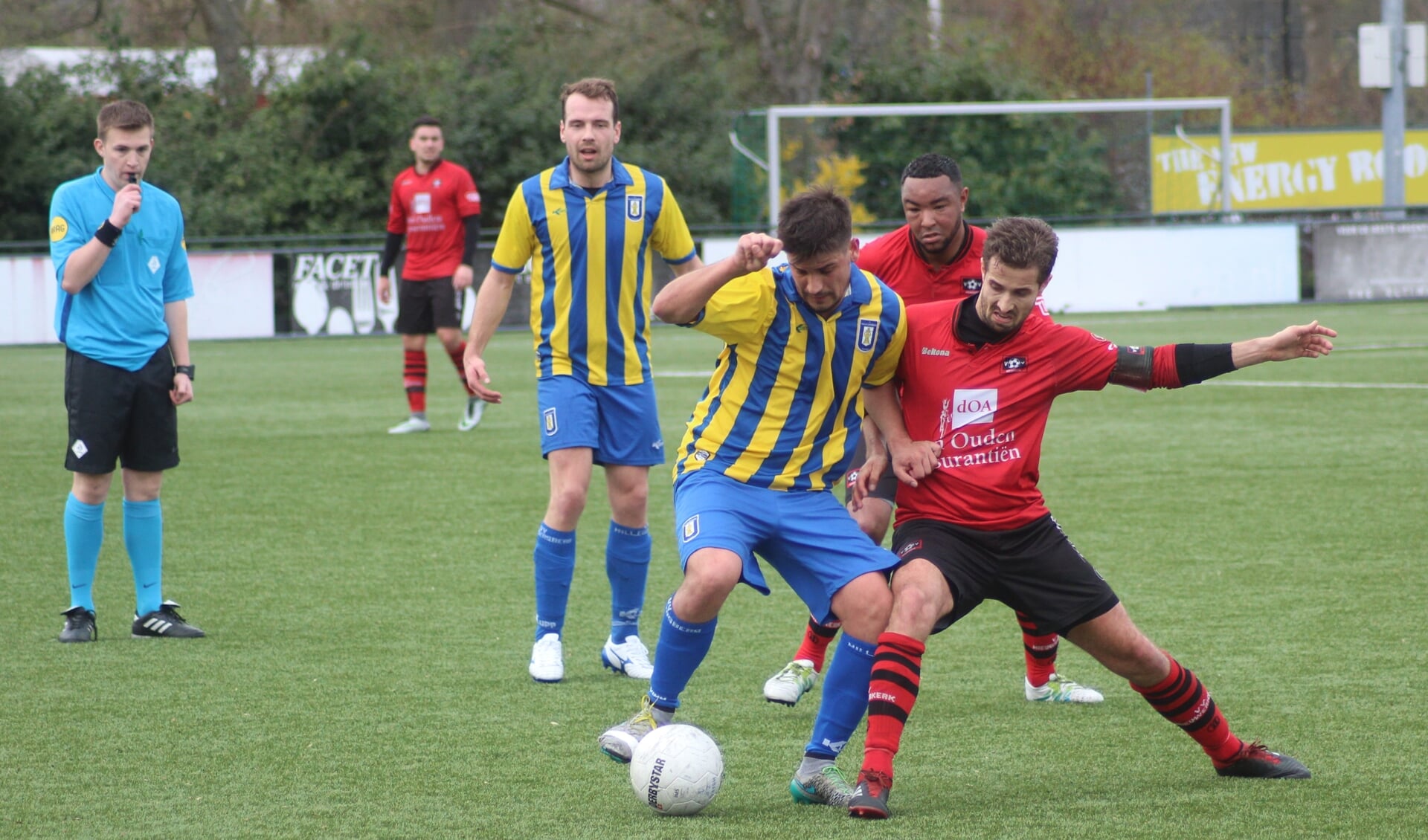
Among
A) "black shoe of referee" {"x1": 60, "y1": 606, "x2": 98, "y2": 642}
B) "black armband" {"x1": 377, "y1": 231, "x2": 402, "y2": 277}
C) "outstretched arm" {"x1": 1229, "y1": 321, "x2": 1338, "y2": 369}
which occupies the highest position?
"black armband" {"x1": 377, "y1": 231, "x2": 402, "y2": 277}

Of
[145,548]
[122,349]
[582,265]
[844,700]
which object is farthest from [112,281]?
[844,700]

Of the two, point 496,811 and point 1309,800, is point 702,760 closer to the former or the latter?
point 496,811

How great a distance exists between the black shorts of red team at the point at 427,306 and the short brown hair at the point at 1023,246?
825 centimetres

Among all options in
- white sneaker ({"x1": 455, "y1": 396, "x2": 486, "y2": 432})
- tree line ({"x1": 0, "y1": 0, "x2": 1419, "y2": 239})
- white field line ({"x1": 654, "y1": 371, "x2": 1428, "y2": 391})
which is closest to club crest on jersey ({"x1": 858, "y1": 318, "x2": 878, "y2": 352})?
white sneaker ({"x1": 455, "y1": 396, "x2": 486, "y2": 432})

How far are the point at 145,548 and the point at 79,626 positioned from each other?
347 millimetres

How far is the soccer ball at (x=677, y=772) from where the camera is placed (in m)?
3.81

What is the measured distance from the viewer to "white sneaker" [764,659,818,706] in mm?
4887

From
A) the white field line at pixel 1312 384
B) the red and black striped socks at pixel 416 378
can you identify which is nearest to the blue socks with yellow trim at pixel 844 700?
the red and black striped socks at pixel 416 378

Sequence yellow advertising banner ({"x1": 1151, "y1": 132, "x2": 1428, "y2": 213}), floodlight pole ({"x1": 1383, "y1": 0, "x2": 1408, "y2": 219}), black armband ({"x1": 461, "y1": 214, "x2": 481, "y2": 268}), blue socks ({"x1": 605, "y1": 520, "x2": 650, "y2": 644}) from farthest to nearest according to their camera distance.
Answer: yellow advertising banner ({"x1": 1151, "y1": 132, "x2": 1428, "y2": 213}), floodlight pole ({"x1": 1383, "y1": 0, "x2": 1408, "y2": 219}), black armband ({"x1": 461, "y1": 214, "x2": 481, "y2": 268}), blue socks ({"x1": 605, "y1": 520, "x2": 650, "y2": 644})

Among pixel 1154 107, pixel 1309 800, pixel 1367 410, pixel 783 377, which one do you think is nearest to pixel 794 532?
pixel 783 377

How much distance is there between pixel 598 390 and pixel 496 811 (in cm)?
185

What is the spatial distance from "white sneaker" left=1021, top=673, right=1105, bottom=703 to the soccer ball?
4.55 feet

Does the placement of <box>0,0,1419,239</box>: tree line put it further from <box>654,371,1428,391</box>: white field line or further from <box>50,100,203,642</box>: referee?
<box>50,100,203,642</box>: referee

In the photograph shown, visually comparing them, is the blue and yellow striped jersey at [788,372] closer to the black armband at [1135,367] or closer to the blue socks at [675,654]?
the blue socks at [675,654]
